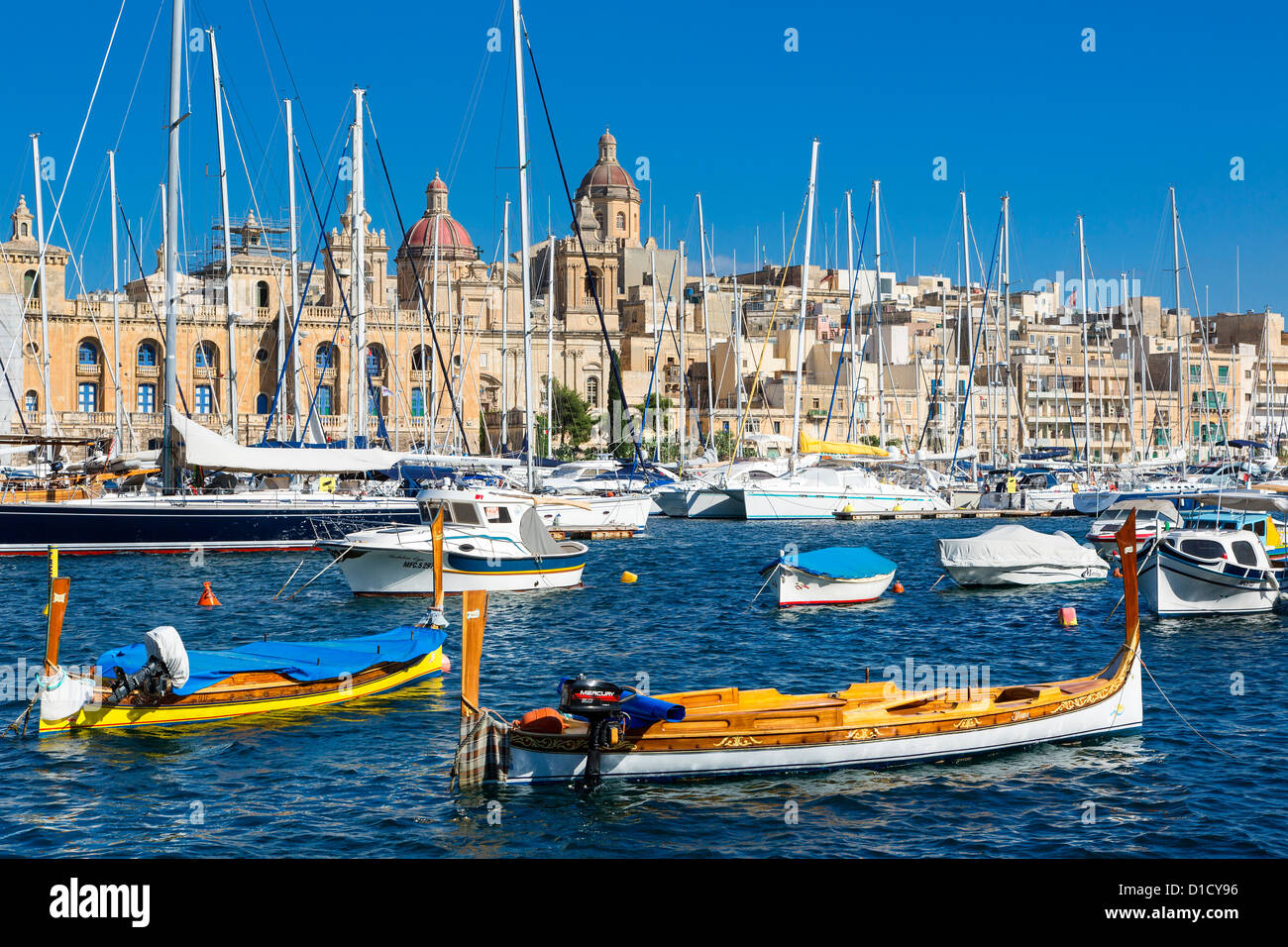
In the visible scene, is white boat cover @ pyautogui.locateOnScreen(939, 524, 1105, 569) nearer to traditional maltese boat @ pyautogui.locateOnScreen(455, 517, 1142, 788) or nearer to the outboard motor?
traditional maltese boat @ pyautogui.locateOnScreen(455, 517, 1142, 788)

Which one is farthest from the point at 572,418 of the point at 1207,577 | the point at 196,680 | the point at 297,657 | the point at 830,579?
the point at 196,680

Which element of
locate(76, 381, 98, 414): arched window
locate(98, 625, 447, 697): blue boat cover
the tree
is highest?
locate(76, 381, 98, 414): arched window

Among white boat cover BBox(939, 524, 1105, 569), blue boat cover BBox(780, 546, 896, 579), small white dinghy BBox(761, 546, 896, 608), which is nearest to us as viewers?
small white dinghy BBox(761, 546, 896, 608)

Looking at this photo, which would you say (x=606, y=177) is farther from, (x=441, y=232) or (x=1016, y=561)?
(x=1016, y=561)

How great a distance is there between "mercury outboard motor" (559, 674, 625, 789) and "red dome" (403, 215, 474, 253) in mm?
93144

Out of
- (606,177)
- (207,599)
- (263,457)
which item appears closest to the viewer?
(207,599)

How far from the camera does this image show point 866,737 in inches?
659

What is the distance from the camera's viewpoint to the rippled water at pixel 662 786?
14516 millimetres

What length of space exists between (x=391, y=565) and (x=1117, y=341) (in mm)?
111590

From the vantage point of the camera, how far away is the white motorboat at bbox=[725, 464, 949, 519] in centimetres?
6203

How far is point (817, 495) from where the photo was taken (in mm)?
62531

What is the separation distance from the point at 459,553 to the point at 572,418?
66901 millimetres

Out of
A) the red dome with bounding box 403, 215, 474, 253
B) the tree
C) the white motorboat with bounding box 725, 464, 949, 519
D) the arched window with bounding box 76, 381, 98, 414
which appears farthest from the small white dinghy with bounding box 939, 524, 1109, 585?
the red dome with bounding box 403, 215, 474, 253
